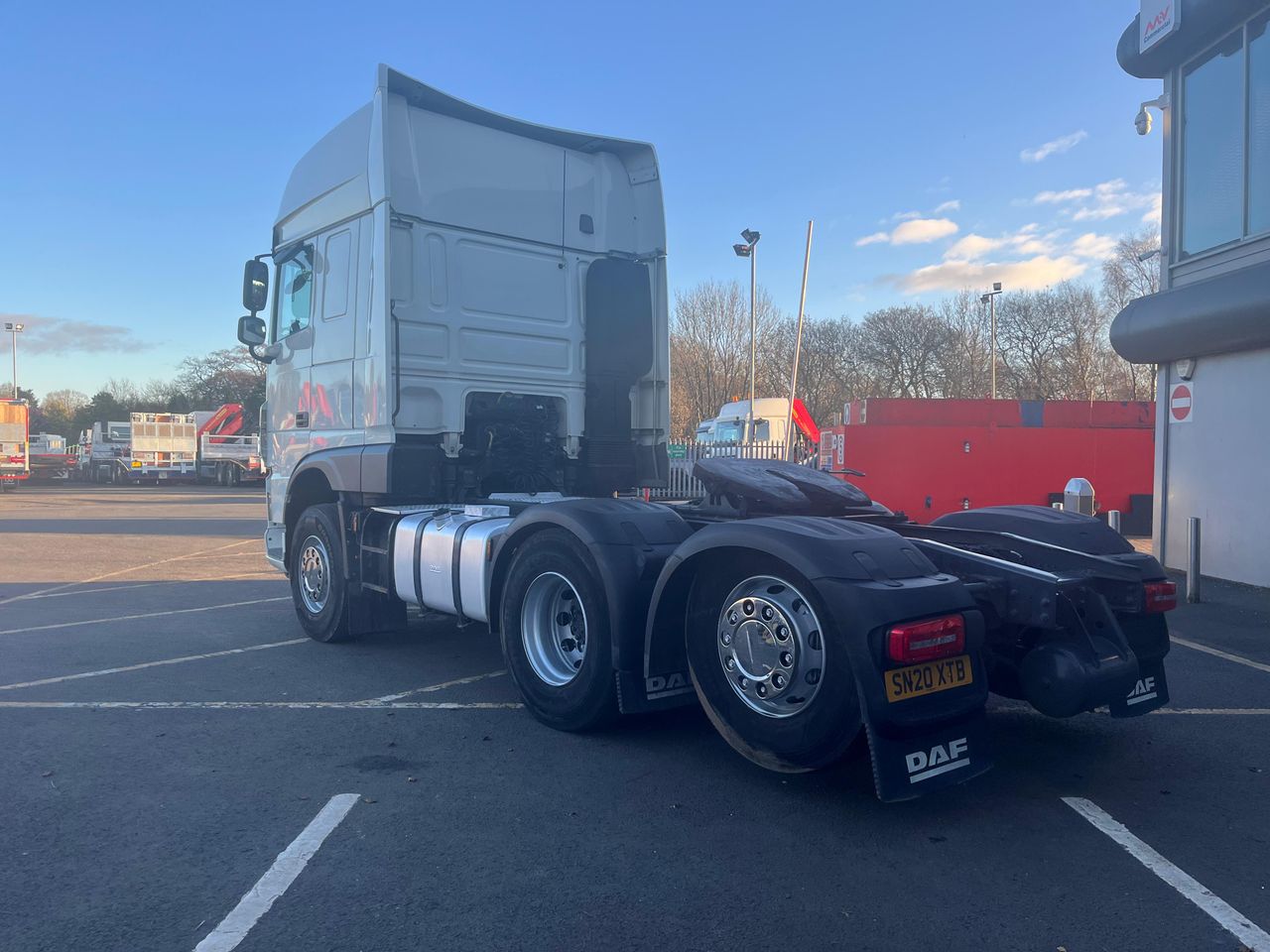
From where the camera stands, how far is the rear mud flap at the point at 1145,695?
4404 millimetres

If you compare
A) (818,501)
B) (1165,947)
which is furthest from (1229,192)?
(1165,947)

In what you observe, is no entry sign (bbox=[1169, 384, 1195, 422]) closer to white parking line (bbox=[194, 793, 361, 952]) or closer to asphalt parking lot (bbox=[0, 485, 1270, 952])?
asphalt parking lot (bbox=[0, 485, 1270, 952])

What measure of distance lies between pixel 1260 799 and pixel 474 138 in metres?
6.54

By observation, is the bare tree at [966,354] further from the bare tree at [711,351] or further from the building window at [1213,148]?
the building window at [1213,148]

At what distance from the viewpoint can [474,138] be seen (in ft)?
23.6

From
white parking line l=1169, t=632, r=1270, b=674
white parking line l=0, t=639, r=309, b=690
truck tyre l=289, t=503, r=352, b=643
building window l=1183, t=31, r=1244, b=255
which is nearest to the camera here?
white parking line l=0, t=639, r=309, b=690

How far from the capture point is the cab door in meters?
7.80

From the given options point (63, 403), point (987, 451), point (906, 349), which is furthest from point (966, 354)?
point (63, 403)

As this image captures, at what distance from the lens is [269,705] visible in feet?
18.5

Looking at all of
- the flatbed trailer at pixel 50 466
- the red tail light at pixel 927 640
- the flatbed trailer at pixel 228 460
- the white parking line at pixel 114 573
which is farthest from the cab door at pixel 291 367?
the flatbed trailer at pixel 50 466

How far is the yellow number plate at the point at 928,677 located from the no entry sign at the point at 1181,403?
9.39 metres

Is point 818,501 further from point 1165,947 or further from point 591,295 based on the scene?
point 591,295

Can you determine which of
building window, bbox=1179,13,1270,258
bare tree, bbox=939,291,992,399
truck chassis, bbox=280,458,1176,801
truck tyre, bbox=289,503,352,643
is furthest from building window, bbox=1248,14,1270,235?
bare tree, bbox=939,291,992,399

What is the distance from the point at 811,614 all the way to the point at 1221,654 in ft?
16.3
